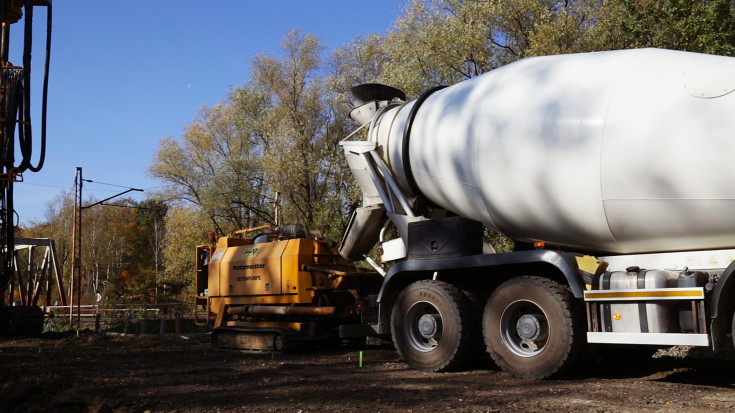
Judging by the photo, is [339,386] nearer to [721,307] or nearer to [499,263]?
[499,263]

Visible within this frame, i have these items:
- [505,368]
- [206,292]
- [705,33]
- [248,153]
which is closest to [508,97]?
[505,368]

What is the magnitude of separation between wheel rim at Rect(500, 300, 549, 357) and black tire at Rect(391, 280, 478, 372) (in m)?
0.61

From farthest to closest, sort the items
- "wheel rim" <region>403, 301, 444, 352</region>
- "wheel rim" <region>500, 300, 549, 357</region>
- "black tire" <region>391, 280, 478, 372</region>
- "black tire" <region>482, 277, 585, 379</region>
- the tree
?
the tree < "wheel rim" <region>403, 301, 444, 352</region> < "black tire" <region>391, 280, 478, 372</region> < "wheel rim" <region>500, 300, 549, 357</region> < "black tire" <region>482, 277, 585, 379</region>

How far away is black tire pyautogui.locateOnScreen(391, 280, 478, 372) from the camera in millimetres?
8414

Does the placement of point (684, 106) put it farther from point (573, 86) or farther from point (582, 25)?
point (582, 25)

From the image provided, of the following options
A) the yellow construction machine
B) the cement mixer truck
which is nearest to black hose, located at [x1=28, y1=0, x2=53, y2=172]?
the yellow construction machine

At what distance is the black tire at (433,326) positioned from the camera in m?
8.41

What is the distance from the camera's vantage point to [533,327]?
7.70 metres

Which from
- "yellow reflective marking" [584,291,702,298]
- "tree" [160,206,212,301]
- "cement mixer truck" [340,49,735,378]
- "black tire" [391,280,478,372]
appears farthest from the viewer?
"tree" [160,206,212,301]

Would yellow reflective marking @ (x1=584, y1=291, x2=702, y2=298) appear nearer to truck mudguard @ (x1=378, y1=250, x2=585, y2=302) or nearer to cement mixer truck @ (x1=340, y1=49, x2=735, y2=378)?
cement mixer truck @ (x1=340, y1=49, x2=735, y2=378)

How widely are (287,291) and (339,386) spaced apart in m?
4.67

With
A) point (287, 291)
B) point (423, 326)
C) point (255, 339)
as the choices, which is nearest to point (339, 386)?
point (423, 326)

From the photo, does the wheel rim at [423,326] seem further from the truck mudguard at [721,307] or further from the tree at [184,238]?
the tree at [184,238]

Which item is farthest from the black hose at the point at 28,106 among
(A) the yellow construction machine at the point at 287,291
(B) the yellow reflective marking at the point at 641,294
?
(B) the yellow reflective marking at the point at 641,294
